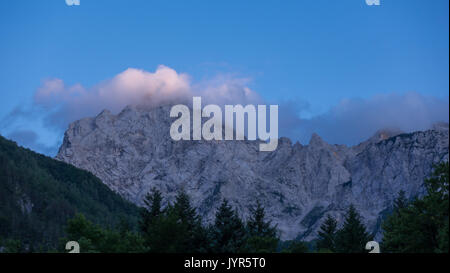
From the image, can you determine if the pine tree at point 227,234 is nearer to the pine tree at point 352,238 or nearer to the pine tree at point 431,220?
the pine tree at point 352,238

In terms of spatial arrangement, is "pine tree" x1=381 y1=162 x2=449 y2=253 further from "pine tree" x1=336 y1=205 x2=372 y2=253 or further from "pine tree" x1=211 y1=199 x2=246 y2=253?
"pine tree" x1=336 y1=205 x2=372 y2=253

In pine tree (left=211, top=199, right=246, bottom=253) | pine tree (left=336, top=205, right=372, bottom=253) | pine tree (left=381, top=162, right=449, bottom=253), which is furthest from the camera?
pine tree (left=336, top=205, right=372, bottom=253)

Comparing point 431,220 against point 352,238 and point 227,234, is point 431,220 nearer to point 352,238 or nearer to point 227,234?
point 227,234

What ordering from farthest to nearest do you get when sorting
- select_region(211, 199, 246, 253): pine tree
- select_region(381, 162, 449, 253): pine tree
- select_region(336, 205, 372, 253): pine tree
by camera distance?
select_region(336, 205, 372, 253): pine tree
select_region(211, 199, 246, 253): pine tree
select_region(381, 162, 449, 253): pine tree

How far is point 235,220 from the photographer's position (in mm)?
78250

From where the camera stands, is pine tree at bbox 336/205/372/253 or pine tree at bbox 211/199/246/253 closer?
pine tree at bbox 211/199/246/253

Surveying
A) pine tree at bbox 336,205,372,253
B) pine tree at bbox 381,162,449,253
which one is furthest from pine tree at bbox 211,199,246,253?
pine tree at bbox 381,162,449,253

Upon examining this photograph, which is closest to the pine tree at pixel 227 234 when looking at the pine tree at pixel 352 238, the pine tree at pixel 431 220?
the pine tree at pixel 352 238

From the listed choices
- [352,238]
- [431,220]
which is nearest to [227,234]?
[352,238]
